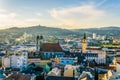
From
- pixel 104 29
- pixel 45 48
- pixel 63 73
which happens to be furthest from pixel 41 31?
pixel 63 73

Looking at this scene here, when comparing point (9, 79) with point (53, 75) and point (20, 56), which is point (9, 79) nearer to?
point (53, 75)

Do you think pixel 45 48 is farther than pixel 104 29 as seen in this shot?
No

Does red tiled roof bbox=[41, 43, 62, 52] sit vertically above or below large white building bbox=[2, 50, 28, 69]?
above

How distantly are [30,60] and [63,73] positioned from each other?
37.8 ft

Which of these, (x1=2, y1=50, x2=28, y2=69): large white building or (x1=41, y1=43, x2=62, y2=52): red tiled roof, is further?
(x1=41, y1=43, x2=62, y2=52): red tiled roof

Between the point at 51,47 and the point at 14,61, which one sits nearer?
the point at 14,61

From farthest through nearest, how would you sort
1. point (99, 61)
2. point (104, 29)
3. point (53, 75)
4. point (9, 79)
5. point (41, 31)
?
point (104, 29) → point (41, 31) → point (99, 61) → point (53, 75) → point (9, 79)

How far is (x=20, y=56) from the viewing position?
36.0 meters

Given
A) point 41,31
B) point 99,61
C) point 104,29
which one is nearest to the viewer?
point 99,61

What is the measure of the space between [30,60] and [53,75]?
43.5ft

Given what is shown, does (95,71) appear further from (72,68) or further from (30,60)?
(30,60)

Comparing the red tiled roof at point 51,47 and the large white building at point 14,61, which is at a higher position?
the red tiled roof at point 51,47

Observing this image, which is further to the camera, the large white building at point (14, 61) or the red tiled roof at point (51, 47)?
the red tiled roof at point (51, 47)

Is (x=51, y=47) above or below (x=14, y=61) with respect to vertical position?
above
